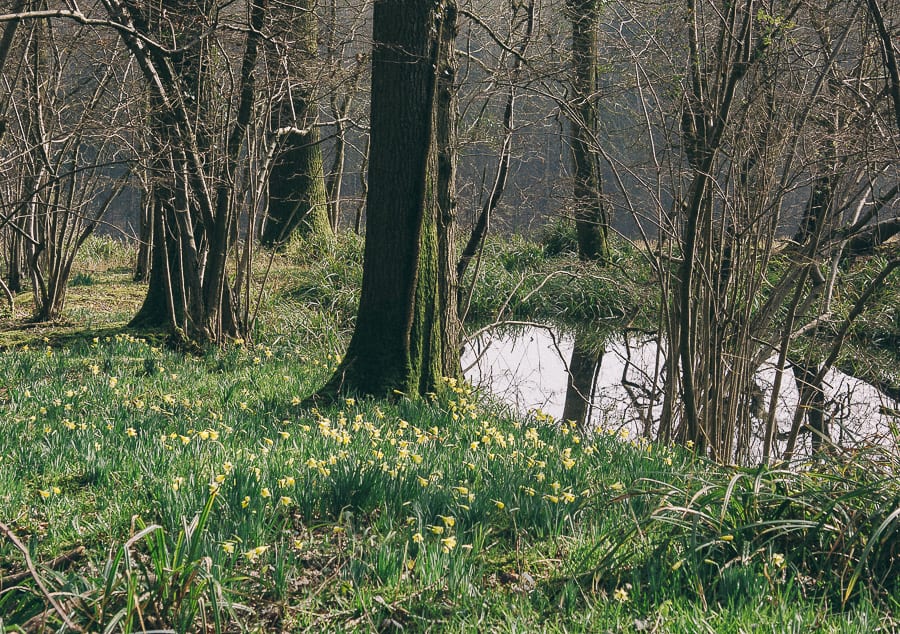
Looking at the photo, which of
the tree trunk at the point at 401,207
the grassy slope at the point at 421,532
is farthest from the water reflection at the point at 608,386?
the grassy slope at the point at 421,532

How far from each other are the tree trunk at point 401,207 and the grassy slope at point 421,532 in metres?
1.06

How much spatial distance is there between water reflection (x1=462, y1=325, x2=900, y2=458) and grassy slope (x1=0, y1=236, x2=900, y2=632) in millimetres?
2537

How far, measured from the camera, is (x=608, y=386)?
832cm

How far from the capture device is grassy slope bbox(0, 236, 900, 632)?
2160 mm

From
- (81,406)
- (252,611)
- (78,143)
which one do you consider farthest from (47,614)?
(78,143)

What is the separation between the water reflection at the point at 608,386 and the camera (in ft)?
20.9

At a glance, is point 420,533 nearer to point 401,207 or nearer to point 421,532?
point 421,532

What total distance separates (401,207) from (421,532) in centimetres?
283

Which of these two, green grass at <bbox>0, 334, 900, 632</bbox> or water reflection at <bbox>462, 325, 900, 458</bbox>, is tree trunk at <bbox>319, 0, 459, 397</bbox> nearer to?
green grass at <bbox>0, 334, 900, 632</bbox>

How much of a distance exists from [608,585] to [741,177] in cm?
296

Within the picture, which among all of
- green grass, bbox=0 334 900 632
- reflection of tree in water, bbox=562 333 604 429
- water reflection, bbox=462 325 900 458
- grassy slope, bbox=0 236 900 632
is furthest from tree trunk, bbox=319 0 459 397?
reflection of tree in water, bbox=562 333 604 429

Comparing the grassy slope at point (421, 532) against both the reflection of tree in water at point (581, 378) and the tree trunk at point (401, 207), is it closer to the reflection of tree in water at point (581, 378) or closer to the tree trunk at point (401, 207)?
the tree trunk at point (401, 207)

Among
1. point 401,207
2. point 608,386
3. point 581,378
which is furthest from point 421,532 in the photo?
point 581,378

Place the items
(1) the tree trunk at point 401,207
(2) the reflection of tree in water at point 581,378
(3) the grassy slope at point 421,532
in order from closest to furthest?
(3) the grassy slope at point 421,532, (1) the tree trunk at point 401,207, (2) the reflection of tree in water at point 581,378
